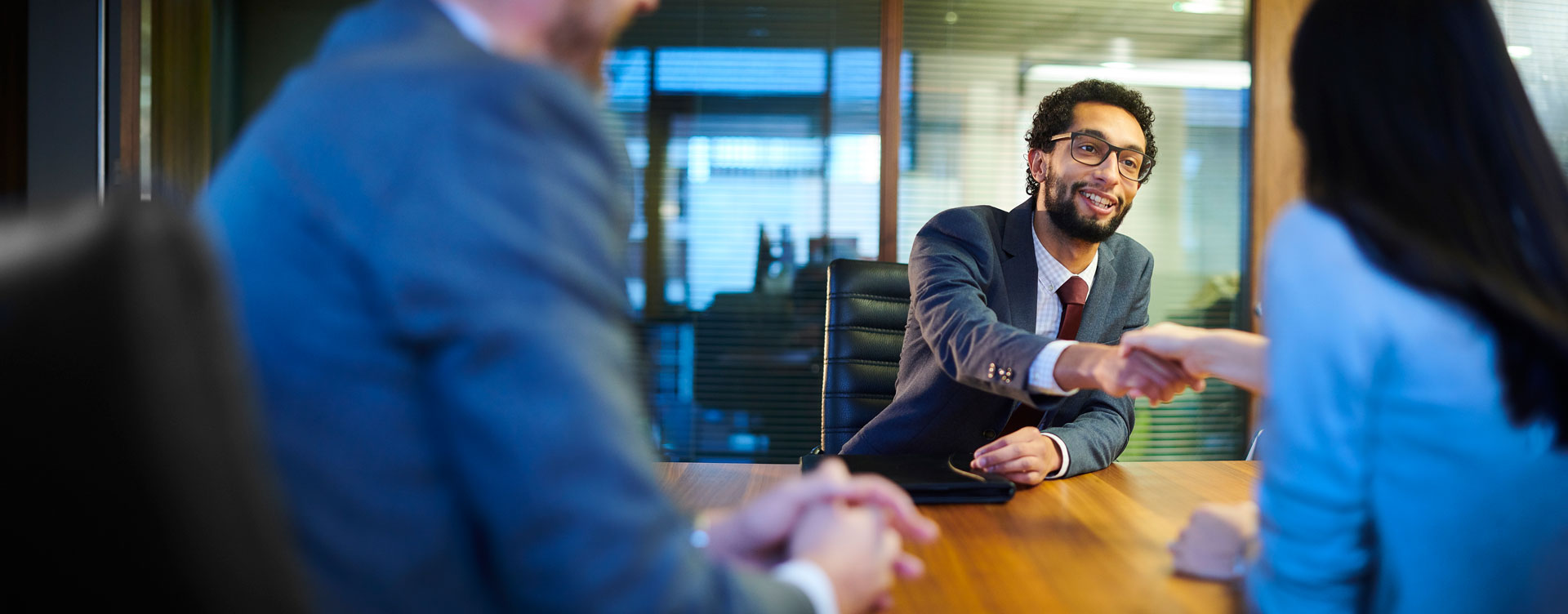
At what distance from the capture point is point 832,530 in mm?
760

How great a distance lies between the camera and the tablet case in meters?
1.32

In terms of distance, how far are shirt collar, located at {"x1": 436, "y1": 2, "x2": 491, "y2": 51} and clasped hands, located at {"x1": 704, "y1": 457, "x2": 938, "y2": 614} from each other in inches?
17.2

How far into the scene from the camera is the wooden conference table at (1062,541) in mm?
914

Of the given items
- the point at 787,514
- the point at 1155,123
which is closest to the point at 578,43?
the point at 787,514

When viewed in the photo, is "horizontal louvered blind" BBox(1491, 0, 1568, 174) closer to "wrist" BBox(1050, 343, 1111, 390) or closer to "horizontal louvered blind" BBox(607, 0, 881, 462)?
"horizontal louvered blind" BBox(607, 0, 881, 462)

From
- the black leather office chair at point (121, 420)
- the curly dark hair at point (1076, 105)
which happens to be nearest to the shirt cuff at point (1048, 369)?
the curly dark hair at point (1076, 105)

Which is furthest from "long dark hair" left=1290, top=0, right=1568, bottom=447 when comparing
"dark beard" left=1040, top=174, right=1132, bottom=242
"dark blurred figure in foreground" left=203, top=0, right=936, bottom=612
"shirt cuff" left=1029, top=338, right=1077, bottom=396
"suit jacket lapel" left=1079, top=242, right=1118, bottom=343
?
"dark beard" left=1040, top=174, right=1132, bottom=242

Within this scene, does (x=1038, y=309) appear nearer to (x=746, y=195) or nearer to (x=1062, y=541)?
(x=1062, y=541)

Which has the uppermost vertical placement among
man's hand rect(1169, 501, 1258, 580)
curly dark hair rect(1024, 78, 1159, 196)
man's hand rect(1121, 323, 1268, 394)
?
curly dark hair rect(1024, 78, 1159, 196)

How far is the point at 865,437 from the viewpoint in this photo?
2.17 meters

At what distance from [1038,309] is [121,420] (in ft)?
6.77

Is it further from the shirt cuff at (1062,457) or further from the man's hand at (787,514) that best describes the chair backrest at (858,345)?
the man's hand at (787,514)

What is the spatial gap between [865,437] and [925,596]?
1.26 meters

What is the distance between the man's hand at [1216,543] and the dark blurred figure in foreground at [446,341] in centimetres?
67
